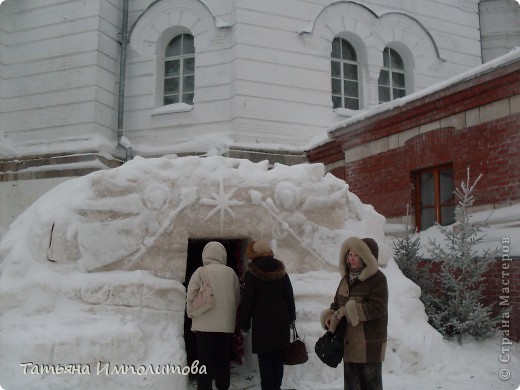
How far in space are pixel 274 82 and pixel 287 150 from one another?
142cm

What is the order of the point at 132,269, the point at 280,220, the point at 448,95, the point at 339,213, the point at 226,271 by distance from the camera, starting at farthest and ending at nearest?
the point at 448,95
the point at 339,213
the point at 280,220
the point at 132,269
the point at 226,271

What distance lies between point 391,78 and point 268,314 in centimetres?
894

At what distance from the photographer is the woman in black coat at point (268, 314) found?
3.94m

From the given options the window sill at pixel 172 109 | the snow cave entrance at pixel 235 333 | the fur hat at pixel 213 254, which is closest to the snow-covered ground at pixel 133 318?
the snow cave entrance at pixel 235 333

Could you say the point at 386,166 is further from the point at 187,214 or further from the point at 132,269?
the point at 132,269

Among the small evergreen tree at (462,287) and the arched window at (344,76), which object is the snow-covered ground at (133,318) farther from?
the arched window at (344,76)

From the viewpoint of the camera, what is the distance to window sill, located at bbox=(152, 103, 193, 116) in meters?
10.3

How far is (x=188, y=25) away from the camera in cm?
1067

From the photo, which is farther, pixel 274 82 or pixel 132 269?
pixel 274 82

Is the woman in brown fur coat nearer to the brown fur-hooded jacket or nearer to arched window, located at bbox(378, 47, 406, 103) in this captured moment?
the brown fur-hooded jacket

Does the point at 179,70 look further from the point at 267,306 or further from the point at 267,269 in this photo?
the point at 267,306

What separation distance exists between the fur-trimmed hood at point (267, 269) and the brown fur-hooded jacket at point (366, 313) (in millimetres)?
707

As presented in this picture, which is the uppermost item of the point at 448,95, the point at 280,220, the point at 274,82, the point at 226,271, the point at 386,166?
the point at 274,82

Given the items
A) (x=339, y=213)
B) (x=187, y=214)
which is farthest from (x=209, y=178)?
(x=339, y=213)
